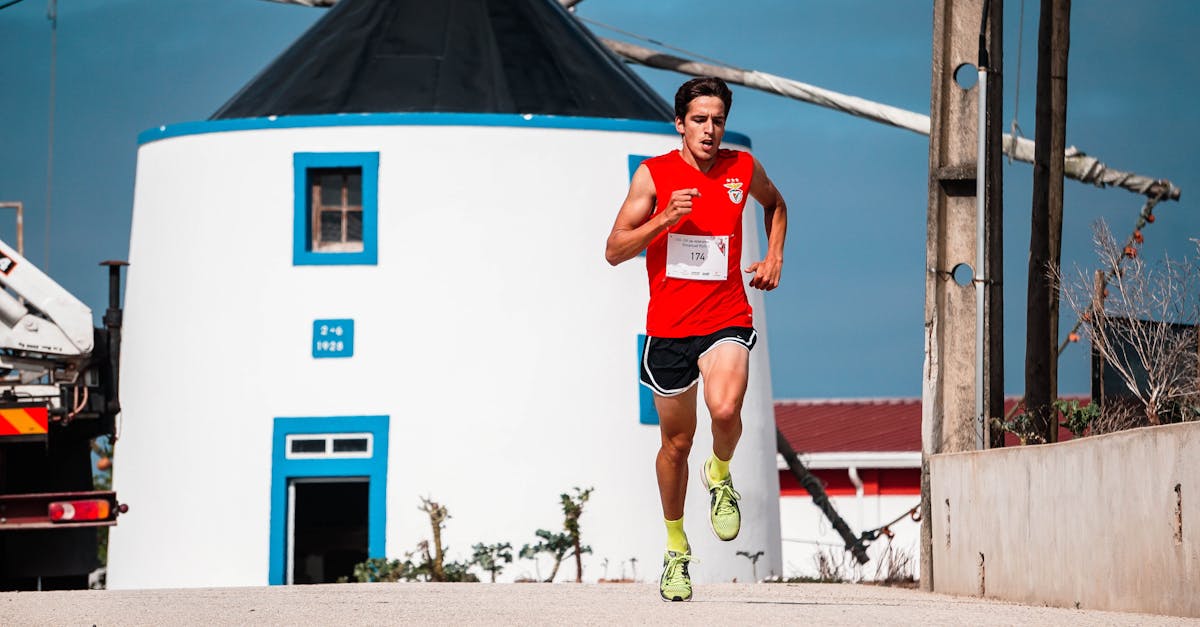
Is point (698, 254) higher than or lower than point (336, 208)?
lower

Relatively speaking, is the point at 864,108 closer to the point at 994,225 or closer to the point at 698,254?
the point at 994,225

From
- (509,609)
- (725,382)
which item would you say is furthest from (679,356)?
(509,609)

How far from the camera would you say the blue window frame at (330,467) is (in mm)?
21531

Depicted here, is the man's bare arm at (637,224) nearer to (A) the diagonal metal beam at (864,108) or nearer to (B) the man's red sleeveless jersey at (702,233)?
(B) the man's red sleeveless jersey at (702,233)

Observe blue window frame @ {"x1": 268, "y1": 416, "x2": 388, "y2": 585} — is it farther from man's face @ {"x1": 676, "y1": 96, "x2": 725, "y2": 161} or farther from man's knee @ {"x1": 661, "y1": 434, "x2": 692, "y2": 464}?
man's face @ {"x1": 676, "y1": 96, "x2": 725, "y2": 161}

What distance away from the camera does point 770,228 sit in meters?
9.88

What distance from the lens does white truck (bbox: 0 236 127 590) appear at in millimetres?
18188

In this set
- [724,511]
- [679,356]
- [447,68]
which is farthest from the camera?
[447,68]

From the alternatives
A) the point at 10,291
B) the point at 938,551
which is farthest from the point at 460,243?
the point at 938,551

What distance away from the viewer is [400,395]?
21.7 metres

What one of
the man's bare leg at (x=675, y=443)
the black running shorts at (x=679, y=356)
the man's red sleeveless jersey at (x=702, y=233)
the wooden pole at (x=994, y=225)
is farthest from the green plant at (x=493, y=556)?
the man's red sleeveless jersey at (x=702, y=233)

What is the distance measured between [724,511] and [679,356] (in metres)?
0.75

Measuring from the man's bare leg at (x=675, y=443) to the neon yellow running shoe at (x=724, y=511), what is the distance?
0.24m

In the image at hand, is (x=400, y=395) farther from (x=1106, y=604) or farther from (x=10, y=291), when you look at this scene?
(x=1106, y=604)
